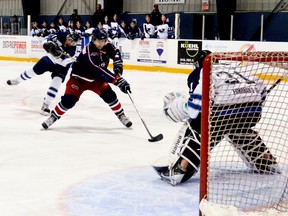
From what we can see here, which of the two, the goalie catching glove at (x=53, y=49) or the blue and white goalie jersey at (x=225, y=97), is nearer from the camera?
the blue and white goalie jersey at (x=225, y=97)

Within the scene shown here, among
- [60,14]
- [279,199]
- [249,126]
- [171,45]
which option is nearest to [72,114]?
[249,126]

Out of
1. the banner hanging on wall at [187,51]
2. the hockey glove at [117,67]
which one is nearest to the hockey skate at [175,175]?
the hockey glove at [117,67]

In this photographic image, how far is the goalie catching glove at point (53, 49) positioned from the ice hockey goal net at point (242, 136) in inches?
108

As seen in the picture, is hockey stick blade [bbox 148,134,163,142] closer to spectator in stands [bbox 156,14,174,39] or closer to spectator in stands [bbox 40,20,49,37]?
spectator in stands [bbox 156,14,174,39]

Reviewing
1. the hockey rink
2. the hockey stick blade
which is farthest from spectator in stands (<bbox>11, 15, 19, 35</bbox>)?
the hockey stick blade

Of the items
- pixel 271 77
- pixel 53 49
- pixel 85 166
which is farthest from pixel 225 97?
pixel 53 49

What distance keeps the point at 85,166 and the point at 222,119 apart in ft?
3.77

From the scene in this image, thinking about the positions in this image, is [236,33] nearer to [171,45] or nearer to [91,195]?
[171,45]

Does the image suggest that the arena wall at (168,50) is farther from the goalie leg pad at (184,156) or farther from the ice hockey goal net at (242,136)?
the goalie leg pad at (184,156)

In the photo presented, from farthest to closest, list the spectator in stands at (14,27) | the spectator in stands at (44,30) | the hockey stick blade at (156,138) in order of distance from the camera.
A: the spectator in stands at (14,27) < the spectator in stands at (44,30) < the hockey stick blade at (156,138)

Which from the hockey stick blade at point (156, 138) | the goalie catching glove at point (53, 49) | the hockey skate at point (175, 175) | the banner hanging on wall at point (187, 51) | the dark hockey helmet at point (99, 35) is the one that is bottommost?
the hockey stick blade at point (156, 138)

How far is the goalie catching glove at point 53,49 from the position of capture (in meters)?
5.69

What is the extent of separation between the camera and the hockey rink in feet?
9.27

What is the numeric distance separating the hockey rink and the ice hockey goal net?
9.4 inches
